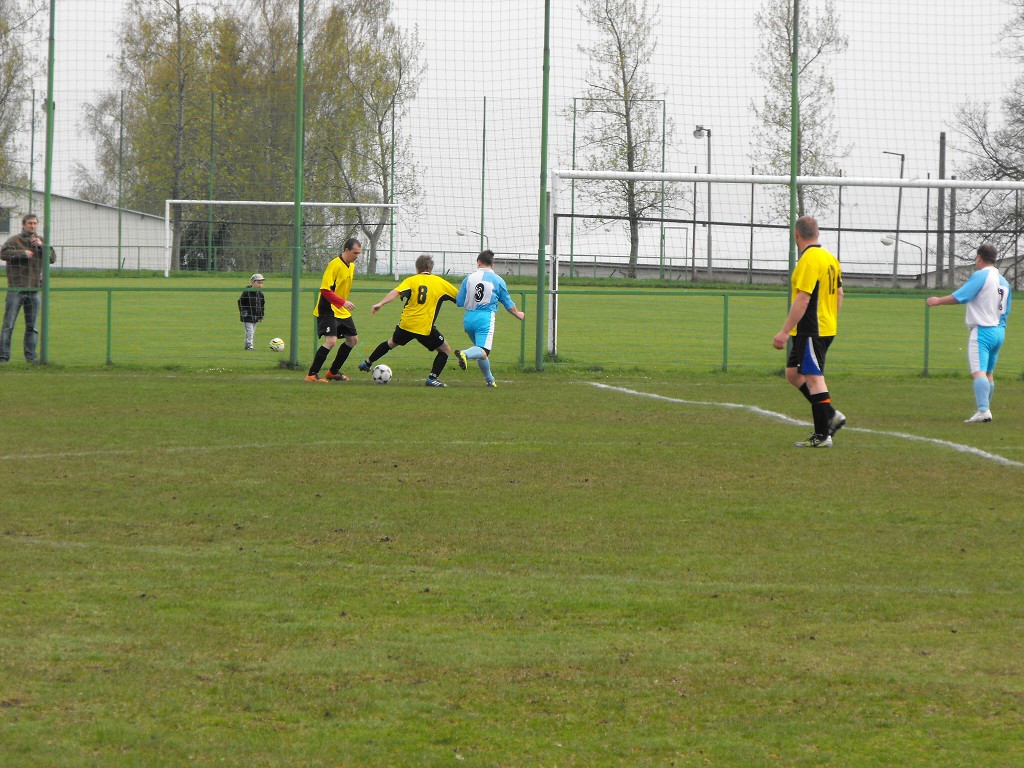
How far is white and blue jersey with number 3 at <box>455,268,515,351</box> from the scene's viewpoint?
54.3 feet

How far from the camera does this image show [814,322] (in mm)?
11258

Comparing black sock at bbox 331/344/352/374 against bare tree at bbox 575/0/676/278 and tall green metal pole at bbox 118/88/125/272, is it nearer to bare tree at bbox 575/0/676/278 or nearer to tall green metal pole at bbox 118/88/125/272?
bare tree at bbox 575/0/676/278

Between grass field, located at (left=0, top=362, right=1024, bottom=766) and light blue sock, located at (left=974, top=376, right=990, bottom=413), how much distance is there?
136 centimetres

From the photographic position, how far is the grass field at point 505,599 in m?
4.25

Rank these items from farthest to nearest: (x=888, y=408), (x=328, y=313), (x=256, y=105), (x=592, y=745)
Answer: (x=256, y=105), (x=328, y=313), (x=888, y=408), (x=592, y=745)

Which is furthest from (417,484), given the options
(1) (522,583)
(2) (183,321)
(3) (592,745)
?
(2) (183,321)

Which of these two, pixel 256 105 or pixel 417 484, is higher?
pixel 256 105

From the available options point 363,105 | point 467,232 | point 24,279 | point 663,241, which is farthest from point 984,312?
point 363,105

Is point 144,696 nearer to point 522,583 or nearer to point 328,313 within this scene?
point 522,583

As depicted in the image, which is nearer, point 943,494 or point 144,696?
point 144,696

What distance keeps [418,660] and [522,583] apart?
1.31 meters

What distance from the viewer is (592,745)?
414 cm

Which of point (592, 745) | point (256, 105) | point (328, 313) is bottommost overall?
point (592, 745)

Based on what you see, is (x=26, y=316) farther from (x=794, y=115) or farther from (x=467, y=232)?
(x=794, y=115)
